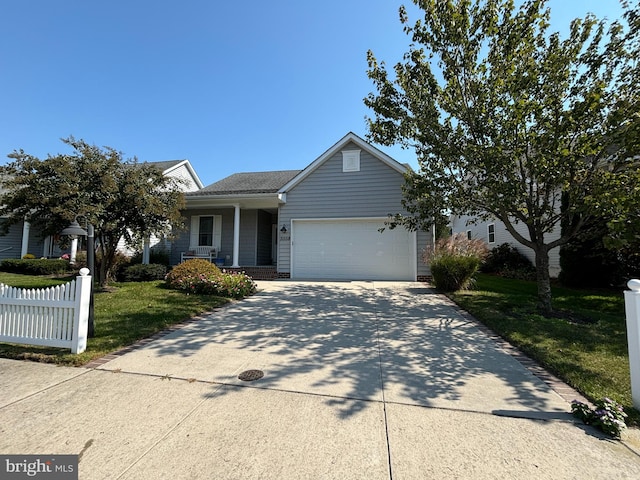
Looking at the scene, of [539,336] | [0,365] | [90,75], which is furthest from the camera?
[90,75]

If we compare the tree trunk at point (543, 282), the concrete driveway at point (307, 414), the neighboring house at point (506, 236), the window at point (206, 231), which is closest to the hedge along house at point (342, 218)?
the window at point (206, 231)

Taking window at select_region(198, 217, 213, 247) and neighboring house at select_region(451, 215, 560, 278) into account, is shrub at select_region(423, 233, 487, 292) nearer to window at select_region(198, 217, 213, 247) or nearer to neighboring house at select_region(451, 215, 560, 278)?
neighboring house at select_region(451, 215, 560, 278)

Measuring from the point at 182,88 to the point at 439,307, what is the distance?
12081 mm

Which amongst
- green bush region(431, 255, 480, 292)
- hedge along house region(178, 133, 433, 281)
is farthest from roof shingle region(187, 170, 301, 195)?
green bush region(431, 255, 480, 292)

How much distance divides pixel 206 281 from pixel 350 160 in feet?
23.8

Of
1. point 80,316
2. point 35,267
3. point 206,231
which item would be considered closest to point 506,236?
point 206,231

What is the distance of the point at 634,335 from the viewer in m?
2.79

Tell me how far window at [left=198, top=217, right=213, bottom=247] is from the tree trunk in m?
12.9

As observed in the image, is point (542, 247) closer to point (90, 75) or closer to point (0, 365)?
point (0, 365)

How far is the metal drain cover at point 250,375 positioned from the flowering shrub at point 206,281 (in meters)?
4.77

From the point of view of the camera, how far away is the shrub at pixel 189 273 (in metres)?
8.67

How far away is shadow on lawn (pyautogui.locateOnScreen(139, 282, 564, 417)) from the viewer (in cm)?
305

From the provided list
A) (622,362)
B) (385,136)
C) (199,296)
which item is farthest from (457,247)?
(199,296)

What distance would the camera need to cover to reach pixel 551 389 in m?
3.10
